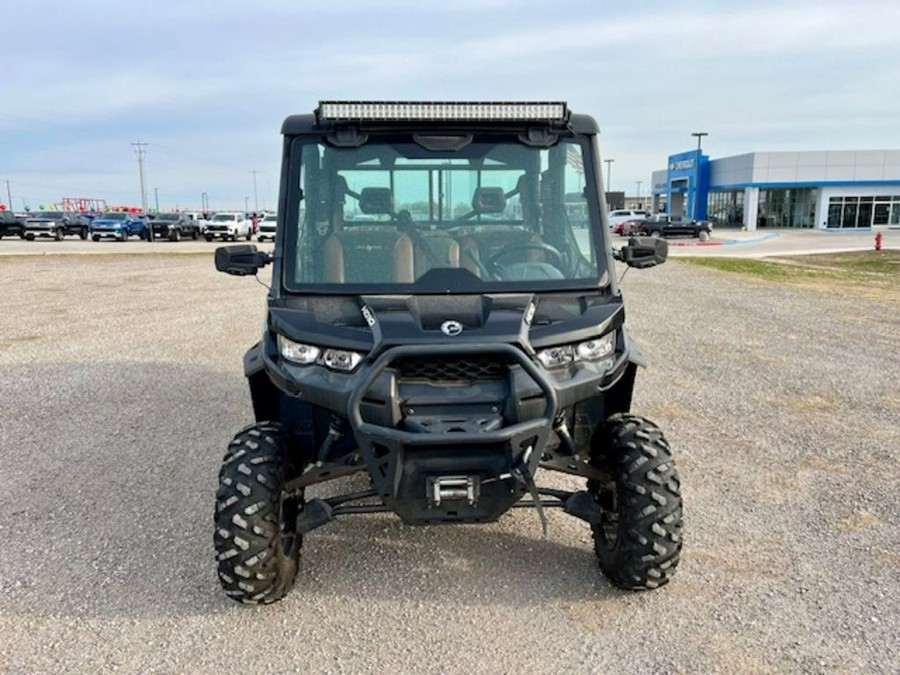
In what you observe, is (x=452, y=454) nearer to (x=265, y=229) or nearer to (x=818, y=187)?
(x=265, y=229)

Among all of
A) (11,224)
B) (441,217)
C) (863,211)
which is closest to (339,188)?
(441,217)

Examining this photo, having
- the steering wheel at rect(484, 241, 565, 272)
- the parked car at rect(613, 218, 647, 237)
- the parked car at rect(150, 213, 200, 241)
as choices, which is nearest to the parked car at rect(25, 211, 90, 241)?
the parked car at rect(150, 213, 200, 241)

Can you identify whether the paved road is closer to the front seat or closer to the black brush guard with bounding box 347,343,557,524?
the front seat

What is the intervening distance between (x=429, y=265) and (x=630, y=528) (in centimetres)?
161

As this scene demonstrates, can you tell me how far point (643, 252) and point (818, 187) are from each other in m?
58.6

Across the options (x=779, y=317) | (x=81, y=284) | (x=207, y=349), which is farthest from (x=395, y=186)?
(x=81, y=284)

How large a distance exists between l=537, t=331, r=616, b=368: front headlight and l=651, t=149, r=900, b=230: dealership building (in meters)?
56.9

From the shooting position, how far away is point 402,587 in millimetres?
3662

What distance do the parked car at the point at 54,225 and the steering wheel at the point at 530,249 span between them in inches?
1699

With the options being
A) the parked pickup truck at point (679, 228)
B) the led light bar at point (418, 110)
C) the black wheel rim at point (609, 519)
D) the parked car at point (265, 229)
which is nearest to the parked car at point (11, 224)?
the parked car at point (265, 229)

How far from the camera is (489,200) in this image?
3.85 meters

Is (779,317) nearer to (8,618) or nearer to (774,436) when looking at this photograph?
(774,436)

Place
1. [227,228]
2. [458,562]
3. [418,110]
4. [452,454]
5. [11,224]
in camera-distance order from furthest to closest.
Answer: [227,228] → [11,224] → [458,562] → [418,110] → [452,454]

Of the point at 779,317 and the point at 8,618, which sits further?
the point at 779,317
